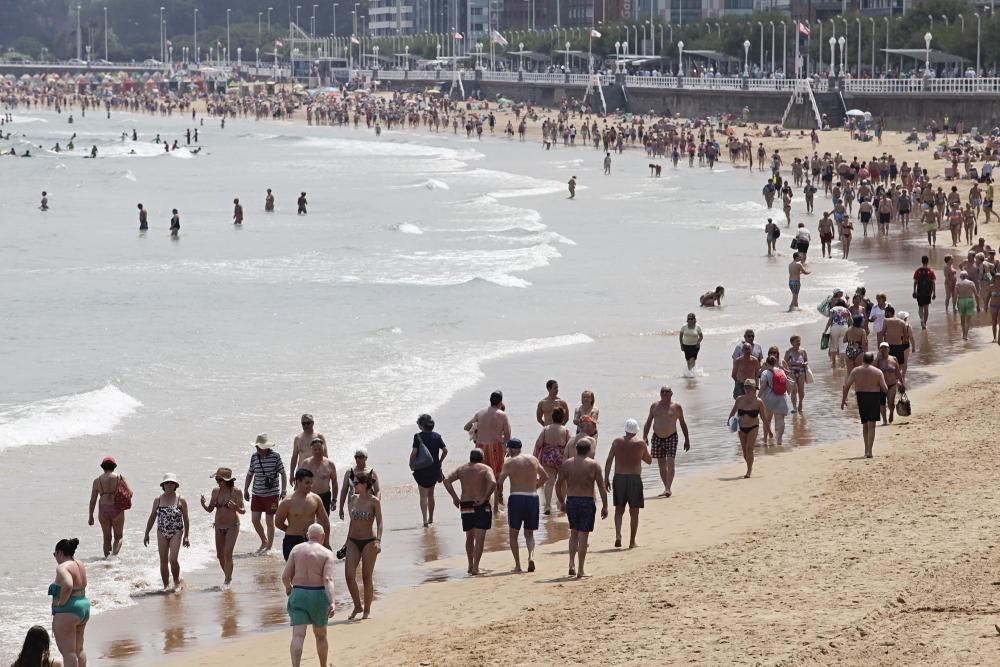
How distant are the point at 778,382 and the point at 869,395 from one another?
1.27 m

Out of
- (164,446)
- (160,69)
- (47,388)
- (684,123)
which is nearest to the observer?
(164,446)

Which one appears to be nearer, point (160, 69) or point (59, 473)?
point (59, 473)

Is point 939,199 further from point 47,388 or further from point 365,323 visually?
point 47,388

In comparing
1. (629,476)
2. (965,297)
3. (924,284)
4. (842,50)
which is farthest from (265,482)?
(842,50)

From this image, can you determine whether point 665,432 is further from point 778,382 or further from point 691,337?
point 691,337

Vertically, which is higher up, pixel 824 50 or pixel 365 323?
pixel 824 50

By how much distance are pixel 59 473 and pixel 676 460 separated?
6303mm

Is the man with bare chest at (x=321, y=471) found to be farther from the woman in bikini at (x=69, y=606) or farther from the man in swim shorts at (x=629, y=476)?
the woman in bikini at (x=69, y=606)

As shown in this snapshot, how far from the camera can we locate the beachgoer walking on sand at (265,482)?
491 inches

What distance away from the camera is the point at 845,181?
4500 centimetres

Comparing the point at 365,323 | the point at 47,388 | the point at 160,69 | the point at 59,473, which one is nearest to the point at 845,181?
the point at 365,323

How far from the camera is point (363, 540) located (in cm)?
1078

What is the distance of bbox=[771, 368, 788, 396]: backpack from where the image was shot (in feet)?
51.2

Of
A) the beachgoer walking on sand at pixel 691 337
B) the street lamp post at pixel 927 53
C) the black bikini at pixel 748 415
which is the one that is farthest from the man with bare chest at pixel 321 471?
the street lamp post at pixel 927 53
